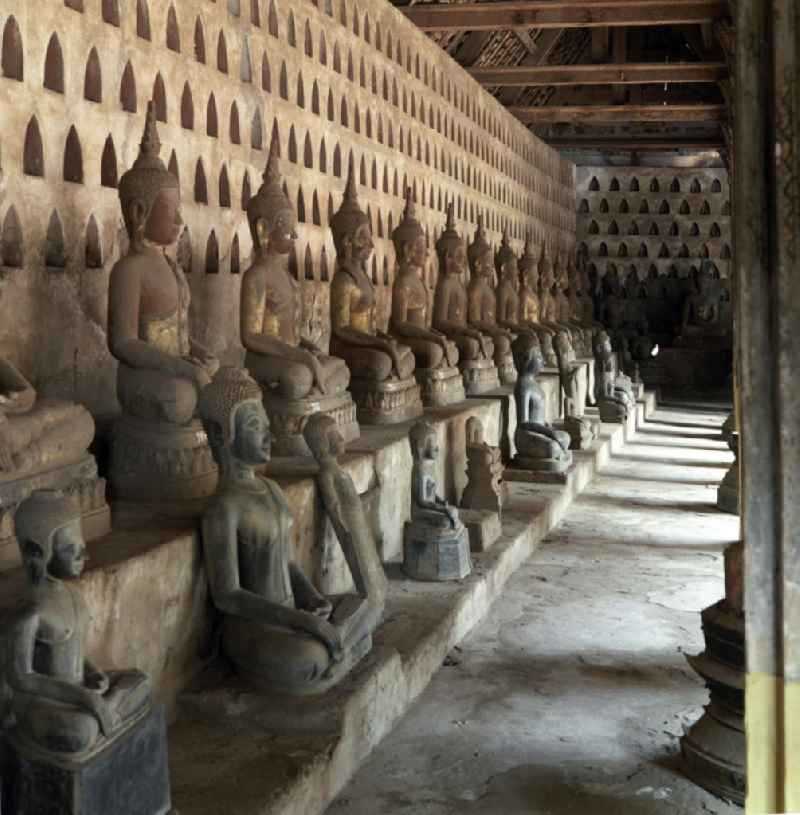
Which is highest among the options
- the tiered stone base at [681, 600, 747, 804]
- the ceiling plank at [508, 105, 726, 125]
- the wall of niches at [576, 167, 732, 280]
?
the ceiling plank at [508, 105, 726, 125]

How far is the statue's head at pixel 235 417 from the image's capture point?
14.8ft

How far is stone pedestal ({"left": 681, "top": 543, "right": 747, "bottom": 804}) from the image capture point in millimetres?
4215

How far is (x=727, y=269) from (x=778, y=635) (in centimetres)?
2114

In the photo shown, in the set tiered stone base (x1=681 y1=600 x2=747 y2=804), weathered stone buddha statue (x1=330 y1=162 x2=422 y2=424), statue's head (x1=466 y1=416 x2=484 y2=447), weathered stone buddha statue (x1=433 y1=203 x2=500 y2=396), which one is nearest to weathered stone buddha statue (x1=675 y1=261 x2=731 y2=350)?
weathered stone buddha statue (x1=433 y1=203 x2=500 y2=396)

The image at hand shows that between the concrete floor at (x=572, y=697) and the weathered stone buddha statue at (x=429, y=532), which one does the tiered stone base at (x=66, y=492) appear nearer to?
the concrete floor at (x=572, y=697)

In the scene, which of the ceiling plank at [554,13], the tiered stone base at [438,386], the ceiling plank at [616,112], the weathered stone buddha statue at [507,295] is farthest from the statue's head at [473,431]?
the ceiling plank at [616,112]

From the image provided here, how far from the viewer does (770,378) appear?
3.22m

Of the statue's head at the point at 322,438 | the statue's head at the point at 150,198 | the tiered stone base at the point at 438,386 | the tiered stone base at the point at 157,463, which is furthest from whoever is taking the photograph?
the tiered stone base at the point at 438,386

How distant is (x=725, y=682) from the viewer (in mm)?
4281

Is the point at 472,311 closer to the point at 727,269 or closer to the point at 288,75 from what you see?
the point at 288,75

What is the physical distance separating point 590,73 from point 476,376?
7043 millimetres

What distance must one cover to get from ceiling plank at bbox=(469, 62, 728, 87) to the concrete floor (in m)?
→ 8.76

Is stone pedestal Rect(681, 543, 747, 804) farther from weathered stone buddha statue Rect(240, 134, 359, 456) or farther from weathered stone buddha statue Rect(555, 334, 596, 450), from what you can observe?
weathered stone buddha statue Rect(555, 334, 596, 450)

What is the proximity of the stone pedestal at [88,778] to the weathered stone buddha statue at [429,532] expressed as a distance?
324 cm
